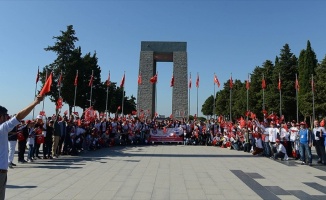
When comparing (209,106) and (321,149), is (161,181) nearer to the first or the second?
(321,149)

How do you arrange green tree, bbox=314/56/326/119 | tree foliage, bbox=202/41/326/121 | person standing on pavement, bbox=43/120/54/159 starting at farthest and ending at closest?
tree foliage, bbox=202/41/326/121 → green tree, bbox=314/56/326/119 → person standing on pavement, bbox=43/120/54/159

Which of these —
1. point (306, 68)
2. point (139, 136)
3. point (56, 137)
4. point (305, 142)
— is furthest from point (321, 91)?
point (56, 137)

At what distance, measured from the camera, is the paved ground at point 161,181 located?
255 inches

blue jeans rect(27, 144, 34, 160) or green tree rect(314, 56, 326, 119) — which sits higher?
green tree rect(314, 56, 326, 119)

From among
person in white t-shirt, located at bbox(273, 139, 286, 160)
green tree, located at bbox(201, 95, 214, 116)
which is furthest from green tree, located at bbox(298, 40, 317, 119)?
green tree, located at bbox(201, 95, 214, 116)

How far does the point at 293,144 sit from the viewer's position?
561 inches

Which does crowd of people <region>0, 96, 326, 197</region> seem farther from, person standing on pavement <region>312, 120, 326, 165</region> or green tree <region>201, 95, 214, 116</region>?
green tree <region>201, 95, 214, 116</region>

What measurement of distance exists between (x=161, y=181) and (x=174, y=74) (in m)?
37.0

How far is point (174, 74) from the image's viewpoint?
44375 millimetres

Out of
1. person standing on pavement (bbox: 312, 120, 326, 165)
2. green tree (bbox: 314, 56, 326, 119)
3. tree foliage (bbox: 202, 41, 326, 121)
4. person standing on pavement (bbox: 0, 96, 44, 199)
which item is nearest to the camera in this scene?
person standing on pavement (bbox: 0, 96, 44, 199)

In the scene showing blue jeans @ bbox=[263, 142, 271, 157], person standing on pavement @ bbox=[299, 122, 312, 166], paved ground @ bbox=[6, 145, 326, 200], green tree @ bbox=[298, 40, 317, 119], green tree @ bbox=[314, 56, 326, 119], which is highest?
green tree @ bbox=[298, 40, 317, 119]

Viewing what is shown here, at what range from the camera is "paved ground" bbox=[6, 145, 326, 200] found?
647 centimetres

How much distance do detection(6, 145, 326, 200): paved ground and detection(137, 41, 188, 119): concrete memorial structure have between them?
3143 cm

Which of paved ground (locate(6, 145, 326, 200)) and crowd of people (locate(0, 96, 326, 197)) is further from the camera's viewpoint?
crowd of people (locate(0, 96, 326, 197))
